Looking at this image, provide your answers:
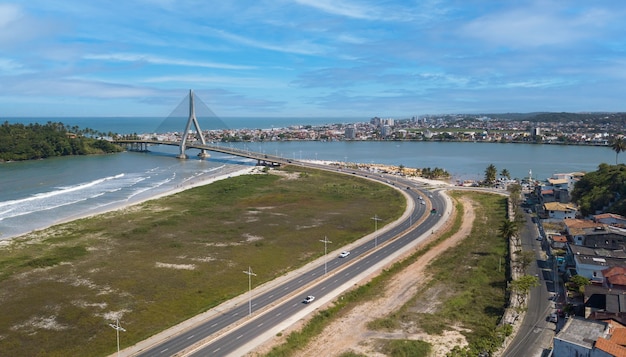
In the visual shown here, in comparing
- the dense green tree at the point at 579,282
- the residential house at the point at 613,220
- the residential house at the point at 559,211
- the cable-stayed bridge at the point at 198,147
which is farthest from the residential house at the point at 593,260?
the cable-stayed bridge at the point at 198,147

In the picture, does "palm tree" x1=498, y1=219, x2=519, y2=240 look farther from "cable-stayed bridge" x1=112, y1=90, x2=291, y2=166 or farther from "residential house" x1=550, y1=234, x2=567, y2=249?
"cable-stayed bridge" x1=112, y1=90, x2=291, y2=166

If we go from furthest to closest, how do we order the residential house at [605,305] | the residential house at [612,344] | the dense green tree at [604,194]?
1. the dense green tree at [604,194]
2. the residential house at [605,305]
3. the residential house at [612,344]

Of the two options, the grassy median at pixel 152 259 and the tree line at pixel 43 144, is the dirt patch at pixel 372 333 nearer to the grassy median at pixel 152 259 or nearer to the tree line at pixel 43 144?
the grassy median at pixel 152 259

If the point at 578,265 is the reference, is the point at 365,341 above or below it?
below

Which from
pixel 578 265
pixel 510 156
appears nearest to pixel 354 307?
pixel 578 265

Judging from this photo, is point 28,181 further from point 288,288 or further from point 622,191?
point 622,191
